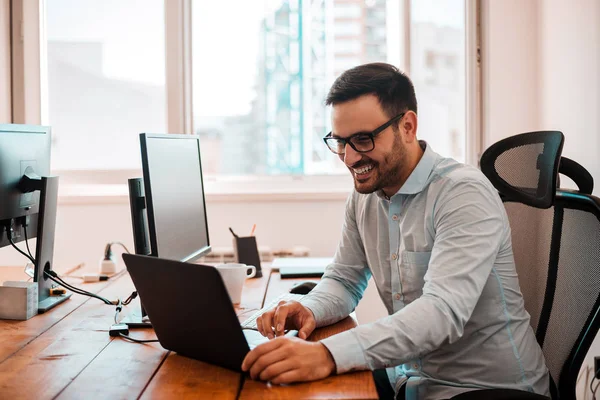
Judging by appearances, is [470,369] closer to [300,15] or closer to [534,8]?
[534,8]

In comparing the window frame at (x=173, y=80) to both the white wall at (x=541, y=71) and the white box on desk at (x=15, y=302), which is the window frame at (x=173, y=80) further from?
the white box on desk at (x=15, y=302)

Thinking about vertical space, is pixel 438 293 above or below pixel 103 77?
below

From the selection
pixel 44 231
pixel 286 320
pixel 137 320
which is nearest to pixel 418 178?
pixel 286 320

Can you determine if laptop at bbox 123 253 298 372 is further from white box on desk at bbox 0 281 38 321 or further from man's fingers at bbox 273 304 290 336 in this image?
white box on desk at bbox 0 281 38 321

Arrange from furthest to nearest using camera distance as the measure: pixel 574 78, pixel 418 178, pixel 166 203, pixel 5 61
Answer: pixel 5 61 → pixel 574 78 → pixel 166 203 → pixel 418 178

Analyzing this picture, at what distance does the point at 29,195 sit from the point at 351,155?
934mm

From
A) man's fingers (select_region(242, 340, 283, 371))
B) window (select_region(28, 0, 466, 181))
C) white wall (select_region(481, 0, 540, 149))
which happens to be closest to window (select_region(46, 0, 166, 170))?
window (select_region(28, 0, 466, 181))

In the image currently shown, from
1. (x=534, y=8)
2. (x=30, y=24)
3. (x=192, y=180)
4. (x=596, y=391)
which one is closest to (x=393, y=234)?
(x=192, y=180)

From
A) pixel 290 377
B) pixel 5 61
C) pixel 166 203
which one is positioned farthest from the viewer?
pixel 5 61

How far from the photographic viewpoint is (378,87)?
1.45 metres

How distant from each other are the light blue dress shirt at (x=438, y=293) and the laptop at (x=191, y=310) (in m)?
0.17

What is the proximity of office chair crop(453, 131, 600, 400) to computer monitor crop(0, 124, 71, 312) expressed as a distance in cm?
115

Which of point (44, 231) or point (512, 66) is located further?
point (512, 66)

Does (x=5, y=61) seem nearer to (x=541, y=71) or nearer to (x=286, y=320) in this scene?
(x=286, y=320)
